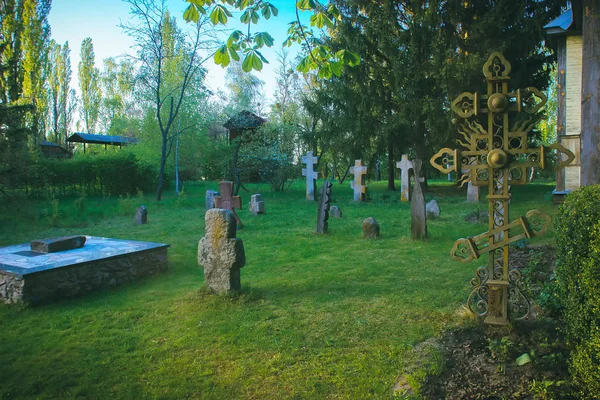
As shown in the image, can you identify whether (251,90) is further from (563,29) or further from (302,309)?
(302,309)

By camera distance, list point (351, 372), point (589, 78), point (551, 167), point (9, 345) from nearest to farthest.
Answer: point (351, 372), point (551, 167), point (9, 345), point (589, 78)

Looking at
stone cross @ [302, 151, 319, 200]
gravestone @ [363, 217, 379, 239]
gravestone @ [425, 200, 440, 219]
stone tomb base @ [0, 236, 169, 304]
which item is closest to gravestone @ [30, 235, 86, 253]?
stone tomb base @ [0, 236, 169, 304]

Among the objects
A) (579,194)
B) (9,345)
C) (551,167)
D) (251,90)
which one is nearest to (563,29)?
(551,167)

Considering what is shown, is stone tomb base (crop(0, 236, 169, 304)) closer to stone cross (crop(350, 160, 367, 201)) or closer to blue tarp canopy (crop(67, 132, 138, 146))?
stone cross (crop(350, 160, 367, 201))

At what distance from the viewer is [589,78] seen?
5.12 m

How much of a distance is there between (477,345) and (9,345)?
480cm

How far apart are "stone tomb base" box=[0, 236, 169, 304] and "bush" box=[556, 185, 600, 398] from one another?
6096 mm

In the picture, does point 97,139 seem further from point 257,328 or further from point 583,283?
point 583,283

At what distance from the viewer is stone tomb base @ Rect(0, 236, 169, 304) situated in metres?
5.88

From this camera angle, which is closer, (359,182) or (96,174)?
(359,182)

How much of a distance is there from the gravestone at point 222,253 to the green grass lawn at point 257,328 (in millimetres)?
196

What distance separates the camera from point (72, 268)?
629 centimetres

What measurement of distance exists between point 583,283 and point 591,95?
334 cm

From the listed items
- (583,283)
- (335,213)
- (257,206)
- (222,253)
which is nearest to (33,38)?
(257,206)
